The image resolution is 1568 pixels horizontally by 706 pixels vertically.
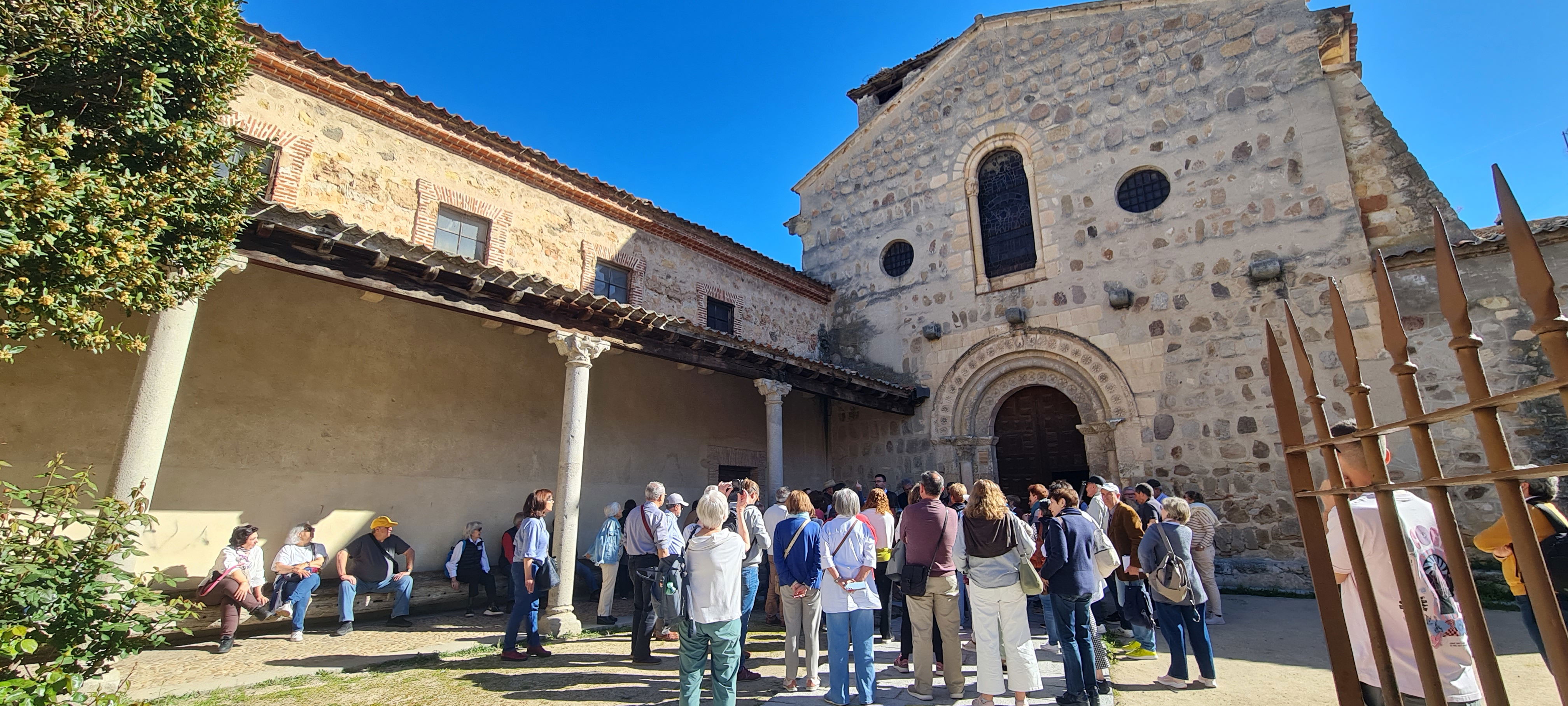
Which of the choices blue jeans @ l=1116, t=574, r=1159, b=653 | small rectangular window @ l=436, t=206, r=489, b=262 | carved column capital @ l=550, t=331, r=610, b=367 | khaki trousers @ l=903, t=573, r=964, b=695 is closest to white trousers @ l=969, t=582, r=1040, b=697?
khaki trousers @ l=903, t=573, r=964, b=695

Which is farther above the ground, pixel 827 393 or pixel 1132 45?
pixel 1132 45

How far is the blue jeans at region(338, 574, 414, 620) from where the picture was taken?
23.8 feet

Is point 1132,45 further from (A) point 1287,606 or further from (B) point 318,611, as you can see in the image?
Result: (B) point 318,611

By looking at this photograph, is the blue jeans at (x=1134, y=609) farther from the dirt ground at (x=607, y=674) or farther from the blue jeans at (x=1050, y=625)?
the blue jeans at (x=1050, y=625)

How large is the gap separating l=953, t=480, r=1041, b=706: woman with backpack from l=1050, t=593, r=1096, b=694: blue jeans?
26cm

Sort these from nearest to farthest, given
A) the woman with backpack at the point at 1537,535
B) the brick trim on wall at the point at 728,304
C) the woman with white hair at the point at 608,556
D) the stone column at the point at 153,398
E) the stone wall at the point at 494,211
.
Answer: the woman with backpack at the point at 1537,535 < the stone column at the point at 153,398 < the woman with white hair at the point at 608,556 < the stone wall at the point at 494,211 < the brick trim on wall at the point at 728,304

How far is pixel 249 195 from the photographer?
446 cm

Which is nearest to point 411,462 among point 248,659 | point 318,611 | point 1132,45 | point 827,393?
point 318,611

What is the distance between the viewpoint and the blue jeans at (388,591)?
725 centimetres

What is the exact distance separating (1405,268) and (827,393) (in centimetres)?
766

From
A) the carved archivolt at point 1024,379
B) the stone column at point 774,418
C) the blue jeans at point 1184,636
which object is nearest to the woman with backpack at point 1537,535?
the blue jeans at point 1184,636

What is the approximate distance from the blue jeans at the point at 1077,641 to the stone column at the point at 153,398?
640 centimetres

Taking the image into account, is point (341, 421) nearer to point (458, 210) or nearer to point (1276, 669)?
point (458, 210)

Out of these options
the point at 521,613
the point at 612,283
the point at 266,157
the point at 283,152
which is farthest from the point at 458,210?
the point at 521,613
